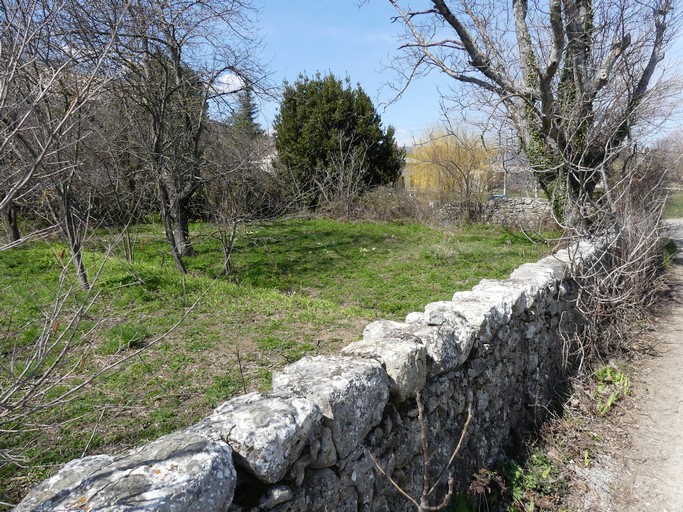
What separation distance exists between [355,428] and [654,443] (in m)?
3.42

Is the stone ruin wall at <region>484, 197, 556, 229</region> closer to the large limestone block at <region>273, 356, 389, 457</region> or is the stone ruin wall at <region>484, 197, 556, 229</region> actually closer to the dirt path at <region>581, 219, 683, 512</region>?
the dirt path at <region>581, 219, 683, 512</region>

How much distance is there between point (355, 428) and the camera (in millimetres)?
2312

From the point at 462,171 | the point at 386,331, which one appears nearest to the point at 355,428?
the point at 386,331

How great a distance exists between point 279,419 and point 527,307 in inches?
123

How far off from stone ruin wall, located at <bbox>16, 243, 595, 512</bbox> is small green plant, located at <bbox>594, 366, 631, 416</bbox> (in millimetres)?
705

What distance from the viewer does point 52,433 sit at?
11.8ft

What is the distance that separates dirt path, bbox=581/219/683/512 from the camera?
361 centimetres

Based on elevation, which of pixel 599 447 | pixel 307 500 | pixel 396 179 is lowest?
pixel 599 447

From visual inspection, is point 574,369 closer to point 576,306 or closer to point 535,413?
point 576,306

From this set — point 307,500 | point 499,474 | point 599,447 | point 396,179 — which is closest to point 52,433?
point 307,500

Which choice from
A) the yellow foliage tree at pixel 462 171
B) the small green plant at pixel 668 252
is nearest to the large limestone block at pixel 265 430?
the small green plant at pixel 668 252

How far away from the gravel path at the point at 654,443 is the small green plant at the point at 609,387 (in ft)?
0.47

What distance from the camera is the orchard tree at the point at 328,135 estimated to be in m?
18.9

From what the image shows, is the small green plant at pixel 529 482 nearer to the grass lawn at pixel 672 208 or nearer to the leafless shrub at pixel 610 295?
the leafless shrub at pixel 610 295
